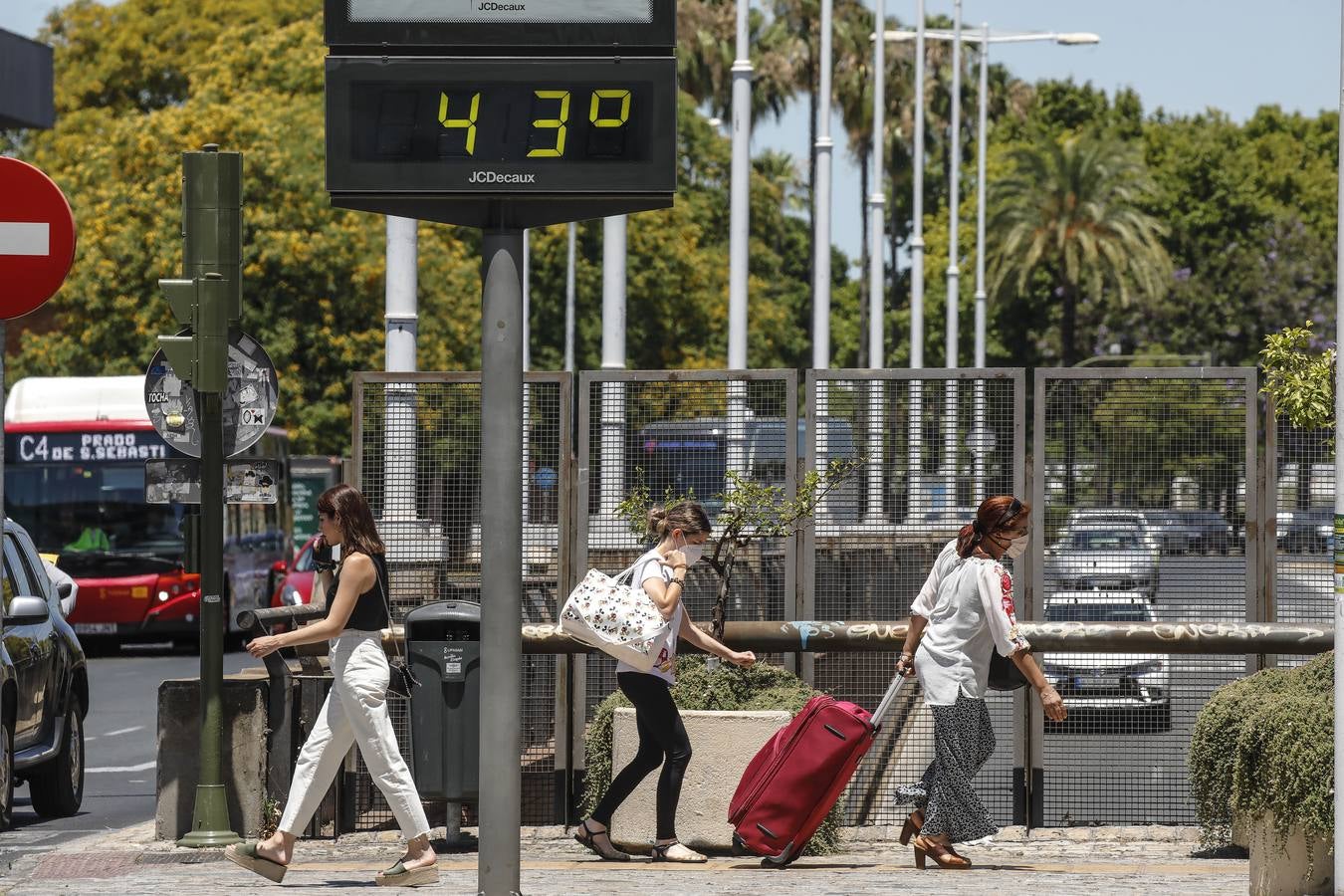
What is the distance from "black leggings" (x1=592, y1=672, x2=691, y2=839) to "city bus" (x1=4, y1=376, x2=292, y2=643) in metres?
18.3

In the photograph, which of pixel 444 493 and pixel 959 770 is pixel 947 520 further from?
pixel 444 493

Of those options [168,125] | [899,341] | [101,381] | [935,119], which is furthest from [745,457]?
[899,341]

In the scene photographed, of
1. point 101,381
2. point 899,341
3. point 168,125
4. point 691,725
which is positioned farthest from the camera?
point 899,341

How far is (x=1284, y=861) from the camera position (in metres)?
8.45

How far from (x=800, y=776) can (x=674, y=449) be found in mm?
2379

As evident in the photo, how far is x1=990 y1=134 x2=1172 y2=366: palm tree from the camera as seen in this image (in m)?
56.3

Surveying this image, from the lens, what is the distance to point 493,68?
22.8 feet

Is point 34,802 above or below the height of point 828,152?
below

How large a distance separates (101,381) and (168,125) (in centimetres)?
1854

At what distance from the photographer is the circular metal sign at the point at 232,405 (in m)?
10.7

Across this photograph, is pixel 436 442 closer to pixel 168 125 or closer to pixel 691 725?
pixel 691 725

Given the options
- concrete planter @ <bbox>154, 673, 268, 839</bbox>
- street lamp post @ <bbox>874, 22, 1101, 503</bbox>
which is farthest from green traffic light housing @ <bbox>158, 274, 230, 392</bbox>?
street lamp post @ <bbox>874, 22, 1101, 503</bbox>

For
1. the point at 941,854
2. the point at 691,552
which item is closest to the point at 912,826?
the point at 941,854

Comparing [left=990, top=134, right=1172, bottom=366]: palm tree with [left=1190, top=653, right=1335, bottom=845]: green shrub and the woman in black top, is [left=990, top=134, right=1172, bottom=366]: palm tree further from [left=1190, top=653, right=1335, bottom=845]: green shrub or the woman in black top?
the woman in black top
